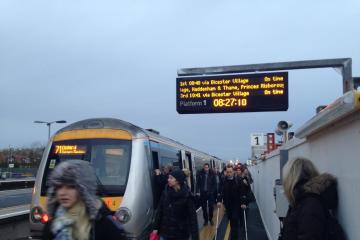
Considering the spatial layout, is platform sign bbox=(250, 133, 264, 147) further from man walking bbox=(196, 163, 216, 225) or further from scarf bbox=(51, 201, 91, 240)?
scarf bbox=(51, 201, 91, 240)

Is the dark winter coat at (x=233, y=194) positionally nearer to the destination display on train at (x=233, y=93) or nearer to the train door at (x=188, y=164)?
the destination display on train at (x=233, y=93)

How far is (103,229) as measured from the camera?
9.01ft

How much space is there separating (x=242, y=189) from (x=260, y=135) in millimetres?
18601

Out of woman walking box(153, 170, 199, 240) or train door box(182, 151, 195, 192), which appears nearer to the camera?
woman walking box(153, 170, 199, 240)

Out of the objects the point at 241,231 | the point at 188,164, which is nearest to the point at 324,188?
the point at 241,231

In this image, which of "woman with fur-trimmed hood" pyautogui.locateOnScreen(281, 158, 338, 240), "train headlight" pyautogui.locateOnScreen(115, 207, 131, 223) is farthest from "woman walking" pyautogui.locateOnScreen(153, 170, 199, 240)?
"woman with fur-trimmed hood" pyautogui.locateOnScreen(281, 158, 338, 240)

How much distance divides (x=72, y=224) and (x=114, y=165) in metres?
6.58

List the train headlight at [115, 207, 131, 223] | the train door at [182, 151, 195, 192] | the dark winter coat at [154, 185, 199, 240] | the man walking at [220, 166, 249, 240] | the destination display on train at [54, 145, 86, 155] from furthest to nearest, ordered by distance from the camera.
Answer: the train door at [182, 151, 195, 192]
the man walking at [220, 166, 249, 240]
the destination display on train at [54, 145, 86, 155]
the train headlight at [115, 207, 131, 223]
the dark winter coat at [154, 185, 199, 240]

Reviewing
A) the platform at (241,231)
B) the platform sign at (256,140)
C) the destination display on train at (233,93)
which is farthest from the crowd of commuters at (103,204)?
the platform sign at (256,140)

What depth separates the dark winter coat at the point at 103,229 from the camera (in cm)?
272

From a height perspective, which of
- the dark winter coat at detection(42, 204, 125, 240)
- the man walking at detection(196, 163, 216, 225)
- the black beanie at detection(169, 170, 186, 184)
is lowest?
the man walking at detection(196, 163, 216, 225)

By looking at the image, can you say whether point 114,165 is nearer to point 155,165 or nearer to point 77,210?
point 155,165

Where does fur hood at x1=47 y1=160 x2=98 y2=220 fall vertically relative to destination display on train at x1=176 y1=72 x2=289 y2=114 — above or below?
below

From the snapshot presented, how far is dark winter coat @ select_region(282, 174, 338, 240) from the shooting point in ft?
11.4
